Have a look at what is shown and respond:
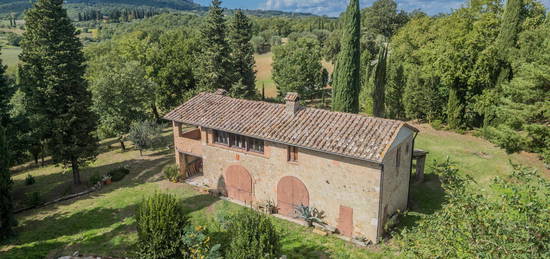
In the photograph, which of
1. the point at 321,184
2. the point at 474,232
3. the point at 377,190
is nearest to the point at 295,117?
the point at 321,184

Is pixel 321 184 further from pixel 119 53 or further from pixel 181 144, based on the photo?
pixel 119 53

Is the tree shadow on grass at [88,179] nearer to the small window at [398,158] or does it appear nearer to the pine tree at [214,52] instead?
the pine tree at [214,52]

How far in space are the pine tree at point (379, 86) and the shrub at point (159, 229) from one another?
30362 mm

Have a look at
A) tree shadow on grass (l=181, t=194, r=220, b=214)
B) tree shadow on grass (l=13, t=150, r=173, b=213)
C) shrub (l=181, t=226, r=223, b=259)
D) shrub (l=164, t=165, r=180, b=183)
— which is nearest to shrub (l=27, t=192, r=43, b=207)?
tree shadow on grass (l=13, t=150, r=173, b=213)

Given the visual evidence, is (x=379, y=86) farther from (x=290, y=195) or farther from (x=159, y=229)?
(x=159, y=229)

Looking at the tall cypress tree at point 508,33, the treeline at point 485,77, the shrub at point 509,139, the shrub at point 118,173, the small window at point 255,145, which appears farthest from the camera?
the tall cypress tree at point 508,33

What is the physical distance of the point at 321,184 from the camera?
2012 cm

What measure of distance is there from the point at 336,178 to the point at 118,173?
64.4 feet

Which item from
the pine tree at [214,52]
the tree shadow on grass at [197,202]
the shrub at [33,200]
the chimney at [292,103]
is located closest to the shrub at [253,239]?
the tree shadow on grass at [197,202]

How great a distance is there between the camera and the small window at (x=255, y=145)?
22.3 m

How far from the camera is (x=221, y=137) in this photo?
943 inches

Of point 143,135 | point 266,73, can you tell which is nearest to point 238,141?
point 143,135

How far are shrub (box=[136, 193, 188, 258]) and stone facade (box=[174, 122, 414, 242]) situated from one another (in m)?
7.21

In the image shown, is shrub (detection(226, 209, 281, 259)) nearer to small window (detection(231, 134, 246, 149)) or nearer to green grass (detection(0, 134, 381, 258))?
green grass (detection(0, 134, 381, 258))
